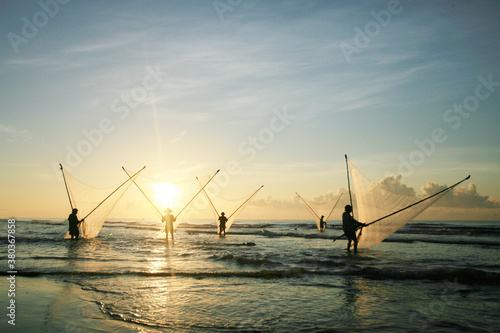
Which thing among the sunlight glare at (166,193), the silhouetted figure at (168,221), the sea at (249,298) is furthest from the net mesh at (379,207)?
the sunlight glare at (166,193)

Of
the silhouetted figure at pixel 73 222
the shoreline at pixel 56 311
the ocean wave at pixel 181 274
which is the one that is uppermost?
the silhouetted figure at pixel 73 222

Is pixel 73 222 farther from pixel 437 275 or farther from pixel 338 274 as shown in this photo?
pixel 437 275

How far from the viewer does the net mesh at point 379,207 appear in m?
13.2

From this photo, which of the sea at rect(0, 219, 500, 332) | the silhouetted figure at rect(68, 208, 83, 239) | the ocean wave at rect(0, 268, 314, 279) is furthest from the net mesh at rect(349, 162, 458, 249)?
the silhouetted figure at rect(68, 208, 83, 239)

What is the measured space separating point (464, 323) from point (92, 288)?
26.2ft

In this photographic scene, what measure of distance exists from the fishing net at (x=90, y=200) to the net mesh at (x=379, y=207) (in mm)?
14700

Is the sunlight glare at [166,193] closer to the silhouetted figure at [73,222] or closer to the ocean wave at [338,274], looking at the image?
the silhouetted figure at [73,222]

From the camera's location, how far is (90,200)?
66.5ft

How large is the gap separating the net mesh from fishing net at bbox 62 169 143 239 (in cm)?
1470

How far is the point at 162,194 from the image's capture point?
26031 millimetres

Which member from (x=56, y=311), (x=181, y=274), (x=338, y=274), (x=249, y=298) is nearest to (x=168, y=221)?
(x=181, y=274)

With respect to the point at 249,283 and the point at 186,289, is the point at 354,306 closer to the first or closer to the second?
the point at 249,283

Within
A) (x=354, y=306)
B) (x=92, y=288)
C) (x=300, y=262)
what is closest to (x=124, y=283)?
(x=92, y=288)

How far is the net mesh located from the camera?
43.3 ft
